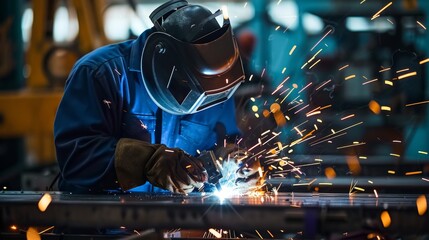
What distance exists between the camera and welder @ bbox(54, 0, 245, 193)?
3.13 m

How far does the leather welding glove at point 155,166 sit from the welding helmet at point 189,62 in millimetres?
246

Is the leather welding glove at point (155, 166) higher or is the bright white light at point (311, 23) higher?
the bright white light at point (311, 23)

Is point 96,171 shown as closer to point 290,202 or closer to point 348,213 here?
point 290,202

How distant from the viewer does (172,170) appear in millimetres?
3070

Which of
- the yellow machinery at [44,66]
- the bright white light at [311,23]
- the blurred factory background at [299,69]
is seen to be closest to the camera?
the blurred factory background at [299,69]

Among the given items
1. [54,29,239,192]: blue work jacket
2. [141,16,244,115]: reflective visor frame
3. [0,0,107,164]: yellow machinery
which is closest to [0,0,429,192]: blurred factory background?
[0,0,107,164]: yellow machinery

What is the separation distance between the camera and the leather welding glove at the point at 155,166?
3.07 meters

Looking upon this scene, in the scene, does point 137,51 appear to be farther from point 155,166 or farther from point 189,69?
point 155,166

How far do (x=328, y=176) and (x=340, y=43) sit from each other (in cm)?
529

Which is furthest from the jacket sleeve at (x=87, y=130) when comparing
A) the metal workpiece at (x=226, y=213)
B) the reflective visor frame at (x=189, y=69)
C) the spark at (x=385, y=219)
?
the spark at (x=385, y=219)

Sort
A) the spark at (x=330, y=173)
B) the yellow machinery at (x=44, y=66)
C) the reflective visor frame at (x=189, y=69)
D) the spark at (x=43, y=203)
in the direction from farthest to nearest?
the yellow machinery at (x=44, y=66)
the spark at (x=330, y=173)
the reflective visor frame at (x=189, y=69)
the spark at (x=43, y=203)

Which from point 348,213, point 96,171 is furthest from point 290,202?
point 96,171

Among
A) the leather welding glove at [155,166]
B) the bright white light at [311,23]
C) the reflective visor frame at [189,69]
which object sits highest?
the bright white light at [311,23]

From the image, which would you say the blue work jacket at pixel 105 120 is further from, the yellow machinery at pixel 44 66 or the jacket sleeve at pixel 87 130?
the yellow machinery at pixel 44 66
